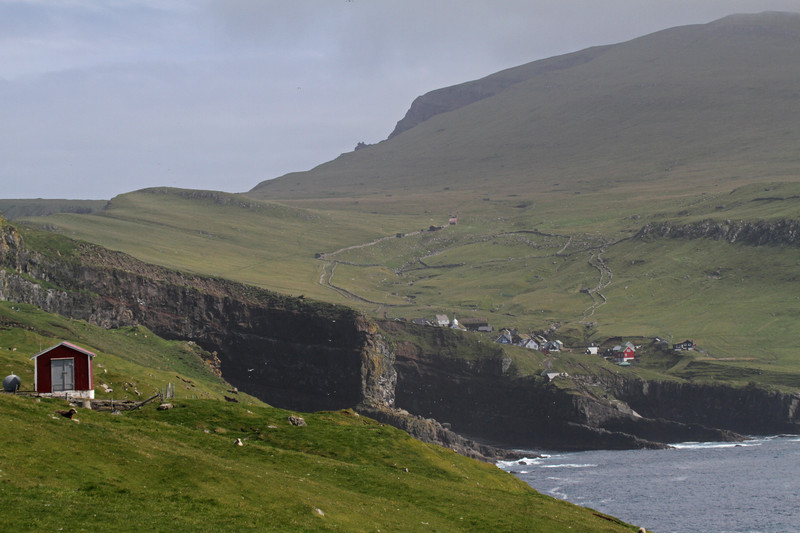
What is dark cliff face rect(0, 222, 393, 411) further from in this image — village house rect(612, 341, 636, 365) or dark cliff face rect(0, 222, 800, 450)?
village house rect(612, 341, 636, 365)

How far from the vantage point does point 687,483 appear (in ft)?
397

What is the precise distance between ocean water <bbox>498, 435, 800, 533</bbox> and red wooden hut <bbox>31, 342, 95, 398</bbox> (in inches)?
2422

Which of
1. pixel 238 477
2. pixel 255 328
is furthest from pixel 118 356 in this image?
pixel 238 477

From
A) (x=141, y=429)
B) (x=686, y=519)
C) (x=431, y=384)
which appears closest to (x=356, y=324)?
(x=431, y=384)

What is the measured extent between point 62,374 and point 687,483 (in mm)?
89668

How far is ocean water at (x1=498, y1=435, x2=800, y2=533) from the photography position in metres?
99.1

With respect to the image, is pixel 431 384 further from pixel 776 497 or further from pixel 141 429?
pixel 141 429

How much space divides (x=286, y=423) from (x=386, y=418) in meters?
89.3

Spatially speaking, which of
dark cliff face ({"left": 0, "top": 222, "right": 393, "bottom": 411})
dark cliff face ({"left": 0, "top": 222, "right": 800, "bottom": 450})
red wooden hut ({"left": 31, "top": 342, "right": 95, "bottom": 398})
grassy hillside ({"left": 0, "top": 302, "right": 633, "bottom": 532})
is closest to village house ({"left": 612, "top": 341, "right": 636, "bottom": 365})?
dark cliff face ({"left": 0, "top": 222, "right": 800, "bottom": 450})

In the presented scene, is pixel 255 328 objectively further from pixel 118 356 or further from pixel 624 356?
pixel 624 356

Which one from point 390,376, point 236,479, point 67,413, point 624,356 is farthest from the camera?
point 624,356

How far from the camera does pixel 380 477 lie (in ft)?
161

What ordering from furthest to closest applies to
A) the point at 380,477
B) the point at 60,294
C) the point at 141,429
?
the point at 60,294 → the point at 380,477 → the point at 141,429

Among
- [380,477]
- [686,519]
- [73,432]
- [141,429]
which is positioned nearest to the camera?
[73,432]
